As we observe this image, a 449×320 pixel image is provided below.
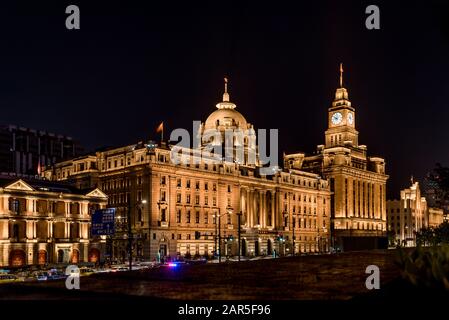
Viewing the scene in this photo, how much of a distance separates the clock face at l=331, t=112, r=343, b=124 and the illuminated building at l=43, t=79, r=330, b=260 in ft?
105

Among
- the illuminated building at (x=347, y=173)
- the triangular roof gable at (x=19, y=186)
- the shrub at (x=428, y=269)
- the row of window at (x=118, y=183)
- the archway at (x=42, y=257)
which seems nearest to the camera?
the shrub at (x=428, y=269)

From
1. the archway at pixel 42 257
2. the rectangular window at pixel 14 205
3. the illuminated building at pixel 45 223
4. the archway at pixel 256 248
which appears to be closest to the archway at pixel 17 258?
the illuminated building at pixel 45 223

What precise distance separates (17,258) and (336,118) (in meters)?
126

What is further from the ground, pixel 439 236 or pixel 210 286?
pixel 210 286

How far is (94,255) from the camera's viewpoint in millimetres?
→ 98375

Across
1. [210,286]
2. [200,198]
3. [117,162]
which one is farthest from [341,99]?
[210,286]

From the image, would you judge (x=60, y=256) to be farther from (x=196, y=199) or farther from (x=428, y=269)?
(x=428, y=269)

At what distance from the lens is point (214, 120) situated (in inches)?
6496

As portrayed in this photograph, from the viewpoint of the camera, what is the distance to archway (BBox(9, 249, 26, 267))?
3391 inches

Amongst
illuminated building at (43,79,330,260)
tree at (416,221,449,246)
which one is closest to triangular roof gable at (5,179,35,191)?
illuminated building at (43,79,330,260)

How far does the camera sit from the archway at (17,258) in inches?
3391

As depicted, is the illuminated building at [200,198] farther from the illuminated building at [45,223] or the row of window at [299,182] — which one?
the illuminated building at [45,223]

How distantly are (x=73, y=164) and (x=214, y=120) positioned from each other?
4771 cm
